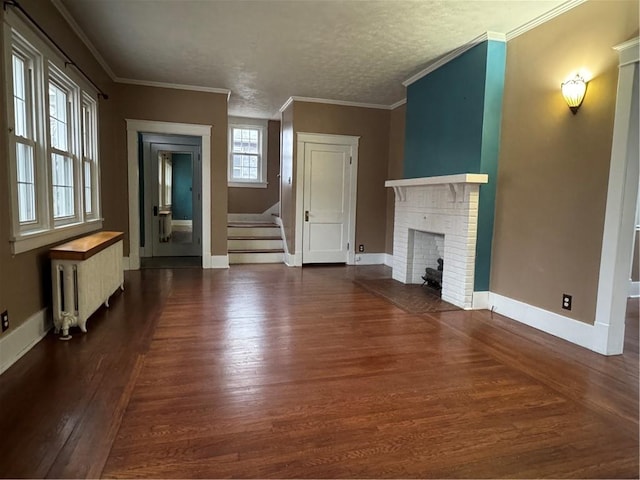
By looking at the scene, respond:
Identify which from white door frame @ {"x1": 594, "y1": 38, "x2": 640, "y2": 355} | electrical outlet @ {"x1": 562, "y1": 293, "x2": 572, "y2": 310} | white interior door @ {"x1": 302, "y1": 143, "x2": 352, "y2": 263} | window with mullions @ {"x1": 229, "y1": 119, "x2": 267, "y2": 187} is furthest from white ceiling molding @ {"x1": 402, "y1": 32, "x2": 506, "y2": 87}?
window with mullions @ {"x1": 229, "y1": 119, "x2": 267, "y2": 187}

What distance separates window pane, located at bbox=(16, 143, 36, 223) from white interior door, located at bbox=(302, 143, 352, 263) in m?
4.10

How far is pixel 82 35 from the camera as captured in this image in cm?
408

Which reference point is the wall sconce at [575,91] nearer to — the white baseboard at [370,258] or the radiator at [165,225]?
the white baseboard at [370,258]

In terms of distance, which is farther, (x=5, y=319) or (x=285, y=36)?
(x=285, y=36)

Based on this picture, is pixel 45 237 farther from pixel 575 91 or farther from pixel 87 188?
pixel 575 91

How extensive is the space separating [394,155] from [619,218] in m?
4.22

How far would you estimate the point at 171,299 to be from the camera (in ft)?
14.4

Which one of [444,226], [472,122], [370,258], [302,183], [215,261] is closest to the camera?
[472,122]

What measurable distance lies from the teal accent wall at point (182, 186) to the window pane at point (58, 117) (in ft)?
10.0

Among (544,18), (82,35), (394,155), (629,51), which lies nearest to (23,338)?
(82,35)

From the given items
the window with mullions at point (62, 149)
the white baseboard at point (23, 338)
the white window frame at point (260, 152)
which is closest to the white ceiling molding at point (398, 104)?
the white window frame at point (260, 152)

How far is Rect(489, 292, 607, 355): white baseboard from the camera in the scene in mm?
3150

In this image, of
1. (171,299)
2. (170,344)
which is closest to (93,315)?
(171,299)

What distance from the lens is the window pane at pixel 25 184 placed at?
2.92 meters
